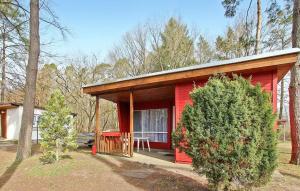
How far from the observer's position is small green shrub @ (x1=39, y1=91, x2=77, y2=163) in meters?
7.86

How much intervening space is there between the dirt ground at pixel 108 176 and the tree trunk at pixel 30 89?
96cm

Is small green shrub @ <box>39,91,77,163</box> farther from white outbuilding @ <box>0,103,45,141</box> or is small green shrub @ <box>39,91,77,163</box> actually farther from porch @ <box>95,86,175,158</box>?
white outbuilding @ <box>0,103,45,141</box>

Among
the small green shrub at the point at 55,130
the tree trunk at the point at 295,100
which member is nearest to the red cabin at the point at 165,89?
the tree trunk at the point at 295,100

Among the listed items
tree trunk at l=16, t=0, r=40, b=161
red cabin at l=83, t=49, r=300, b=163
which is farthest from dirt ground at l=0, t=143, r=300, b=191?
red cabin at l=83, t=49, r=300, b=163

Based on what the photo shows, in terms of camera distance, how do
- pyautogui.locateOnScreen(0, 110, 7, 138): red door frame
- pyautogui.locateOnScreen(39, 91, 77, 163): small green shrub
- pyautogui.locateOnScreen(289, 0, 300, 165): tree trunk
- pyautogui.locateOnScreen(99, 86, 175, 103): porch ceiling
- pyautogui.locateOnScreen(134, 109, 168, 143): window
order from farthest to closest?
pyautogui.locateOnScreen(0, 110, 7, 138): red door frame, pyautogui.locateOnScreen(134, 109, 168, 143): window, pyautogui.locateOnScreen(99, 86, 175, 103): porch ceiling, pyautogui.locateOnScreen(289, 0, 300, 165): tree trunk, pyautogui.locateOnScreen(39, 91, 77, 163): small green shrub

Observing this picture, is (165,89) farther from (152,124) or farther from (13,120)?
(13,120)

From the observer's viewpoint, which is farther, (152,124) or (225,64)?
(152,124)

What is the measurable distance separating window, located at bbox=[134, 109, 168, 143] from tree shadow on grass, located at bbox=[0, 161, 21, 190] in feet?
18.9

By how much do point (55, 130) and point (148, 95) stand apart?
4147 millimetres

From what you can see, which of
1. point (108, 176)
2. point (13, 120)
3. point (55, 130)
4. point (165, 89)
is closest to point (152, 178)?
point (108, 176)

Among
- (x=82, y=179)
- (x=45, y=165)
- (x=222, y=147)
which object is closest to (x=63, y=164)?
(x=45, y=165)

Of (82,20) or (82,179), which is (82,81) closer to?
(82,20)

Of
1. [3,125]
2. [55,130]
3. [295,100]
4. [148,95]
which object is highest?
[148,95]

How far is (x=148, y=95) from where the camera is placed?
10742 mm
